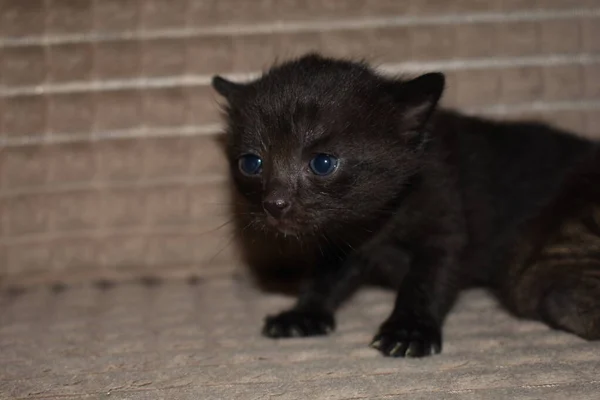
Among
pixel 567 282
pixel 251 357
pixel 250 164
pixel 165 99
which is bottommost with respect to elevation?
pixel 251 357

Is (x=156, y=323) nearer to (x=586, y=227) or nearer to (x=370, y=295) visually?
(x=370, y=295)

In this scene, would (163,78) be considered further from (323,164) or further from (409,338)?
(409,338)

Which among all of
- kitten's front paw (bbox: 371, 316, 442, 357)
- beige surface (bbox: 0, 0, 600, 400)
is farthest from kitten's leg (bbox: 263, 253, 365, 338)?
kitten's front paw (bbox: 371, 316, 442, 357)

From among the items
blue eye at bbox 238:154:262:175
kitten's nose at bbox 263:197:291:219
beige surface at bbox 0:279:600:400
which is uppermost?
blue eye at bbox 238:154:262:175

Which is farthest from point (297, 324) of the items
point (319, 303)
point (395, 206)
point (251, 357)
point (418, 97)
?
point (418, 97)

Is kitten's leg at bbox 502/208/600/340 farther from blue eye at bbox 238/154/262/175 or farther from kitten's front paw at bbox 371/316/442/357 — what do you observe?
blue eye at bbox 238/154/262/175

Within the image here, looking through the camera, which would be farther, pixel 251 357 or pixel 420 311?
pixel 420 311

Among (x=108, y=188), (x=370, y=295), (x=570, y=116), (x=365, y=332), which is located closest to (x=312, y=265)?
(x=370, y=295)
